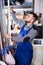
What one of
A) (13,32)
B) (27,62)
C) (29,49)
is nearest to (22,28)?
(13,32)

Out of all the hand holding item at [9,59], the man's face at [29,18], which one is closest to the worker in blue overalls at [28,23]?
the man's face at [29,18]

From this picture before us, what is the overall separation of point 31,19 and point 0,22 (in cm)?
27

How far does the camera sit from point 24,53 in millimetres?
1417

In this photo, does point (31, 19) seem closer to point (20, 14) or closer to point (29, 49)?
point (20, 14)

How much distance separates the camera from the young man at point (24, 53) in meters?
1.40

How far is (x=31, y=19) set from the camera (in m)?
1.40

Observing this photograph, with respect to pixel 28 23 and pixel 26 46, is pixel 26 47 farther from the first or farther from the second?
pixel 28 23

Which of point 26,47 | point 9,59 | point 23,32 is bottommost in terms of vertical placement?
point 9,59

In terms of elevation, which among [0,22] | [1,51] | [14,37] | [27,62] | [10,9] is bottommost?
[27,62]

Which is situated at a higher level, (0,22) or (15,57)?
(0,22)

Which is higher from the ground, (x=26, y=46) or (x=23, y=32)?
(x=23, y=32)

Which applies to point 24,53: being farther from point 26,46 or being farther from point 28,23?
point 28,23

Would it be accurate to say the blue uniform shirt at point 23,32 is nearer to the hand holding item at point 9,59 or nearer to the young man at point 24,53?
the young man at point 24,53

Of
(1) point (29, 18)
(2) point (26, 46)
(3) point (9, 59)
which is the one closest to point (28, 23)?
(1) point (29, 18)
